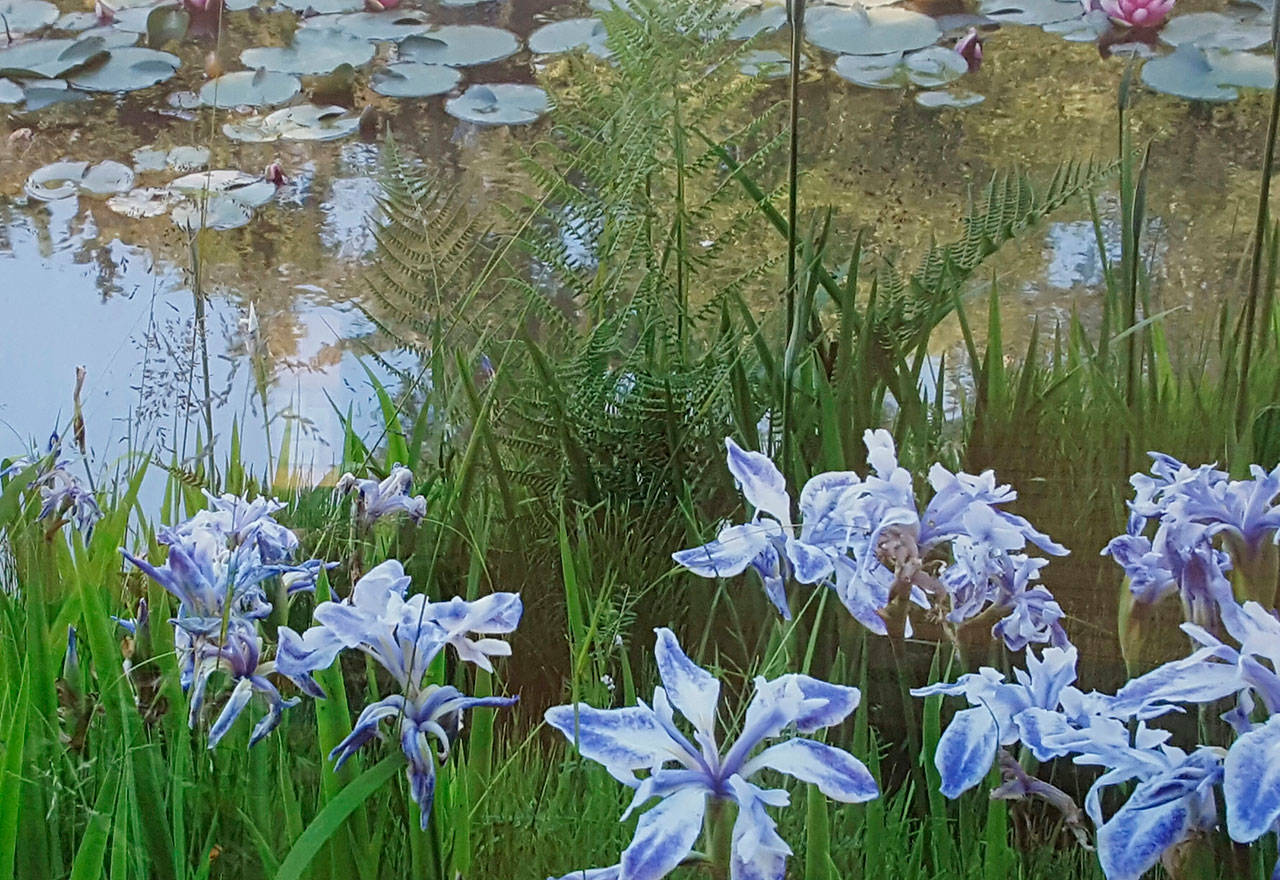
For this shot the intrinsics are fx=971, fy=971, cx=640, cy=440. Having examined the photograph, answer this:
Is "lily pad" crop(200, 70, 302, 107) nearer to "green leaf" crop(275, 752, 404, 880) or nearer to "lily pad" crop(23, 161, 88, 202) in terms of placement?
"lily pad" crop(23, 161, 88, 202)

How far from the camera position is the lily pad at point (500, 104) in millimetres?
836

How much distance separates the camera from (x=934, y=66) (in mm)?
803

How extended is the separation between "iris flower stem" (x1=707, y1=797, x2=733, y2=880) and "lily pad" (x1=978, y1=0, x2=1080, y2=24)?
65cm

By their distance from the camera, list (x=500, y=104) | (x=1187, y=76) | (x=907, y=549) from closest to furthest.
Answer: (x=907, y=549), (x=1187, y=76), (x=500, y=104)

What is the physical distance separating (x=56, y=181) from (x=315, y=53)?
0.28 metres

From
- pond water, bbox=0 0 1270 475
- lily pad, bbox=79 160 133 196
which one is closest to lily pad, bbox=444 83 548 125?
pond water, bbox=0 0 1270 475

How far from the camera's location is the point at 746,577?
2.42 ft

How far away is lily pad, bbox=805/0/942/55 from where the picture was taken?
797 mm

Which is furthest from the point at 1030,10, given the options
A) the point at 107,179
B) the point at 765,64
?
the point at 107,179

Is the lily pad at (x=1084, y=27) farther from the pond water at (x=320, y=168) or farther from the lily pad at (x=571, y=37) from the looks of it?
the lily pad at (x=571, y=37)

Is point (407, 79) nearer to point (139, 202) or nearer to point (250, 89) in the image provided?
point (250, 89)

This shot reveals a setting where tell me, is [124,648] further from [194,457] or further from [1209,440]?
[1209,440]

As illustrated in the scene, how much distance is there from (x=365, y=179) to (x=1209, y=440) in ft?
2.37

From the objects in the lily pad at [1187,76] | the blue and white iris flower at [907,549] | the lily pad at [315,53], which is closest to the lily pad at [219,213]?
the lily pad at [315,53]
